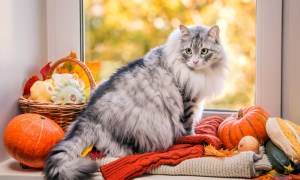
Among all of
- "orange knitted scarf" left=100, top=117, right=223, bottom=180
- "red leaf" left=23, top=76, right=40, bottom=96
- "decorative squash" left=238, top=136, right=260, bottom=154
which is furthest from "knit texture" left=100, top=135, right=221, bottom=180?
"red leaf" left=23, top=76, right=40, bottom=96

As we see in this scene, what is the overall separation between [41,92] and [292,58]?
1.11m

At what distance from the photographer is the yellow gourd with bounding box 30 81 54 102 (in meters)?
1.74

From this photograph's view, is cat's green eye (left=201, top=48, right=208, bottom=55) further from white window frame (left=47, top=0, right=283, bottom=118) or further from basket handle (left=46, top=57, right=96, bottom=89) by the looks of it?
basket handle (left=46, top=57, right=96, bottom=89)

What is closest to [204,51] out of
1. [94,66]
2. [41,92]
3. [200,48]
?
[200,48]

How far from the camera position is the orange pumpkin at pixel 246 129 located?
5.40 feet

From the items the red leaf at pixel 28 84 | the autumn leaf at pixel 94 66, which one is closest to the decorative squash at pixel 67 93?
the red leaf at pixel 28 84

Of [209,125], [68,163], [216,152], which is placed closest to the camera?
[68,163]

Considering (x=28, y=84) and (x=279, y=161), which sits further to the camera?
(x=28, y=84)

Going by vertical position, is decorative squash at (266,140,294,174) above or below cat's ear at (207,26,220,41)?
below

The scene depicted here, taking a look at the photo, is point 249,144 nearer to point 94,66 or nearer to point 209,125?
point 209,125

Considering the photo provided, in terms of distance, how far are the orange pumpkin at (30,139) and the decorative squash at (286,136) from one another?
2.76ft

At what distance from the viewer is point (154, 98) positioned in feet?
5.49

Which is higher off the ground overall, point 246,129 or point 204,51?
point 204,51

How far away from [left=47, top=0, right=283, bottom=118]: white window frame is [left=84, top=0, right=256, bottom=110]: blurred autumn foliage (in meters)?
0.06
